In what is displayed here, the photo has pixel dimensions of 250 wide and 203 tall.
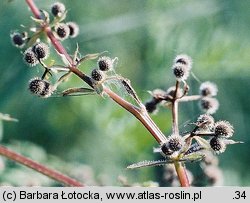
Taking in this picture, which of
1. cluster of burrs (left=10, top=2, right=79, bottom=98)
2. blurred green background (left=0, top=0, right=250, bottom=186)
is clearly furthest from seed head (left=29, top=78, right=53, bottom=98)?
blurred green background (left=0, top=0, right=250, bottom=186)

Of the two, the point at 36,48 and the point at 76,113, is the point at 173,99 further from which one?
the point at 76,113

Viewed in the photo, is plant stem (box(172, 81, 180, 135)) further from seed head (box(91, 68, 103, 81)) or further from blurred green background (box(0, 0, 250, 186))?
blurred green background (box(0, 0, 250, 186))

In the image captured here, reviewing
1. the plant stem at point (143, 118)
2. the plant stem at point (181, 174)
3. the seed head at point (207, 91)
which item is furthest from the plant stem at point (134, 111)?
the seed head at point (207, 91)

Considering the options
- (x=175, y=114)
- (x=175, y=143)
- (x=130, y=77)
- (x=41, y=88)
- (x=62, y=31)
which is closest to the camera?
(x=175, y=143)

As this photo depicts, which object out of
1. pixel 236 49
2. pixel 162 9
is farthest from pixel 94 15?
pixel 236 49

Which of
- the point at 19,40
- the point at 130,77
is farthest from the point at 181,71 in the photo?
the point at 130,77

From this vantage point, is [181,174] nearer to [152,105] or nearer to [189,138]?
[189,138]
